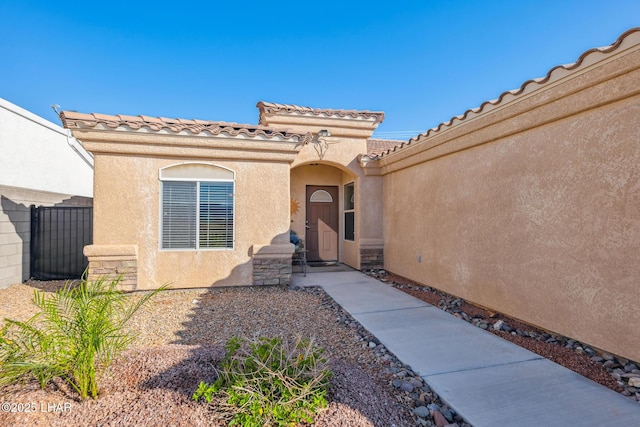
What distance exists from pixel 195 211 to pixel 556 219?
799 cm

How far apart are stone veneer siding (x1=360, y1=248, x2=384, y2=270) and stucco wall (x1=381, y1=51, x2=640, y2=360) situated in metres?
3.16

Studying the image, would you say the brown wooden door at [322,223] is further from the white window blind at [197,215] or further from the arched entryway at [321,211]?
the white window blind at [197,215]

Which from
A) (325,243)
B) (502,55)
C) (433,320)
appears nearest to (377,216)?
(325,243)

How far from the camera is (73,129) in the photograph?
7.50m

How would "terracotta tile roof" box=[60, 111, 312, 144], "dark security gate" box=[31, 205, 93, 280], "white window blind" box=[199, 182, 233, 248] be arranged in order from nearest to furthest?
"terracotta tile roof" box=[60, 111, 312, 144]
"white window blind" box=[199, 182, 233, 248]
"dark security gate" box=[31, 205, 93, 280]

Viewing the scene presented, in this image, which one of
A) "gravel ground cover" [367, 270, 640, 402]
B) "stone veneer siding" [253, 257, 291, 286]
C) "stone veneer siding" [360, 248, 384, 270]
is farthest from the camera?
"stone veneer siding" [360, 248, 384, 270]

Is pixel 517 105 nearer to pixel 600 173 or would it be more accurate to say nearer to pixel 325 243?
pixel 600 173

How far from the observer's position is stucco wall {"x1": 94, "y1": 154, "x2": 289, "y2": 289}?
7785mm

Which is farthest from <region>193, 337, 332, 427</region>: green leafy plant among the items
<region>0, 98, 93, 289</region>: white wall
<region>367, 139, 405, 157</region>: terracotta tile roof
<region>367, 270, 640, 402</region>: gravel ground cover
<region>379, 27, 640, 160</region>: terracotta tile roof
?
<region>367, 139, 405, 157</region>: terracotta tile roof

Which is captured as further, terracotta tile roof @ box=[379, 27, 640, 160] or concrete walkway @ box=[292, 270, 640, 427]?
terracotta tile roof @ box=[379, 27, 640, 160]

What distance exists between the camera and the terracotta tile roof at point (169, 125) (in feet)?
24.4

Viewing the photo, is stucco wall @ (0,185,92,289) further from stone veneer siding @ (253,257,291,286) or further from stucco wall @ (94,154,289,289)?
stone veneer siding @ (253,257,291,286)

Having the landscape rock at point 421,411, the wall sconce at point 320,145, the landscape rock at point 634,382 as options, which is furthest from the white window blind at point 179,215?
the landscape rock at point 634,382

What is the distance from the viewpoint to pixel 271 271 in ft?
28.5
